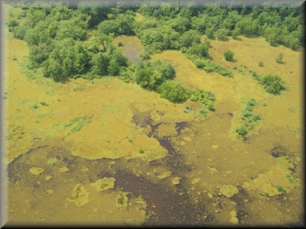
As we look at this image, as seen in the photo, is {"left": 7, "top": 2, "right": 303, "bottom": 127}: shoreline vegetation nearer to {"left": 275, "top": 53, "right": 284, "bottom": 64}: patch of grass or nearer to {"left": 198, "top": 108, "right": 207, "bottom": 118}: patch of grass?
{"left": 198, "top": 108, "right": 207, "bottom": 118}: patch of grass

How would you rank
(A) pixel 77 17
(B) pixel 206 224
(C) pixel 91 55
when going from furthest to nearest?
(A) pixel 77 17, (C) pixel 91 55, (B) pixel 206 224

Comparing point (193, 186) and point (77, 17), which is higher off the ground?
point (77, 17)

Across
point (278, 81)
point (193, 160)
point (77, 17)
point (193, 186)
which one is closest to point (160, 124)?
point (193, 160)

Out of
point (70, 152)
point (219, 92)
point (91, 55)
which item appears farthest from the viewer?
point (91, 55)

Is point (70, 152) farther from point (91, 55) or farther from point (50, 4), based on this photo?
point (50, 4)

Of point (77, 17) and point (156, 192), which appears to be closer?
point (156, 192)

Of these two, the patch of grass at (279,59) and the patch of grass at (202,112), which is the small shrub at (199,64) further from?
the patch of grass at (279,59)

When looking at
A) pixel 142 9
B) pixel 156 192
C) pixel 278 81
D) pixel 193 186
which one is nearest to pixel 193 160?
pixel 193 186
